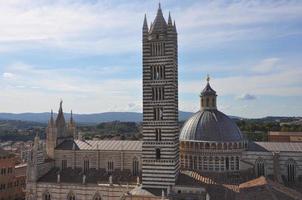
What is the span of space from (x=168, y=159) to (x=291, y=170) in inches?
554

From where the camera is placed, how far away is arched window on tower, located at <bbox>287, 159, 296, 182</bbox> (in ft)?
146

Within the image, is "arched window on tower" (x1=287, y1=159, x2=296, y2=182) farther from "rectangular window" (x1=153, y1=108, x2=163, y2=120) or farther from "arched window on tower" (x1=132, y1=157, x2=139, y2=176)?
"arched window on tower" (x1=132, y1=157, x2=139, y2=176)

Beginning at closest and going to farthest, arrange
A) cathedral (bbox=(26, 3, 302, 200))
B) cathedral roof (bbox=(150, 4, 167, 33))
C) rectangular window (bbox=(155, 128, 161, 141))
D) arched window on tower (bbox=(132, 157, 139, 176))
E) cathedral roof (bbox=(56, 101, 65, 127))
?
cathedral (bbox=(26, 3, 302, 200)) < rectangular window (bbox=(155, 128, 161, 141)) < cathedral roof (bbox=(150, 4, 167, 33)) < arched window on tower (bbox=(132, 157, 139, 176)) < cathedral roof (bbox=(56, 101, 65, 127))

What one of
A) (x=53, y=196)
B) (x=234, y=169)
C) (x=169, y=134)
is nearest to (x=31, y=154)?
(x=53, y=196)

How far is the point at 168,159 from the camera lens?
1645 inches

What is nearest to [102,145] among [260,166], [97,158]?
[97,158]

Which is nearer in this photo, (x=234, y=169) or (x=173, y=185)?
(x=173, y=185)

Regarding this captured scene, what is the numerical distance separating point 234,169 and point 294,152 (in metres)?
6.79

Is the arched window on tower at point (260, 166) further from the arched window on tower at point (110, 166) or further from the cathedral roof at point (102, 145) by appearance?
the arched window on tower at point (110, 166)

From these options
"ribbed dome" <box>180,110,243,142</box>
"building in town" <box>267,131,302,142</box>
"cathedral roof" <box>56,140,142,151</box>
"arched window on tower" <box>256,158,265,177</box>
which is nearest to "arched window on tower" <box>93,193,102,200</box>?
"cathedral roof" <box>56,140,142,151</box>

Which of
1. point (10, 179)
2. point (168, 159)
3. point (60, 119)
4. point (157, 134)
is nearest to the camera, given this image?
point (168, 159)

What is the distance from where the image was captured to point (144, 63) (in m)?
43.2

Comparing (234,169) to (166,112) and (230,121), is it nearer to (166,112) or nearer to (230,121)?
(230,121)

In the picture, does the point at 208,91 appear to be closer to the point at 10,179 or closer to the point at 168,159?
the point at 168,159
